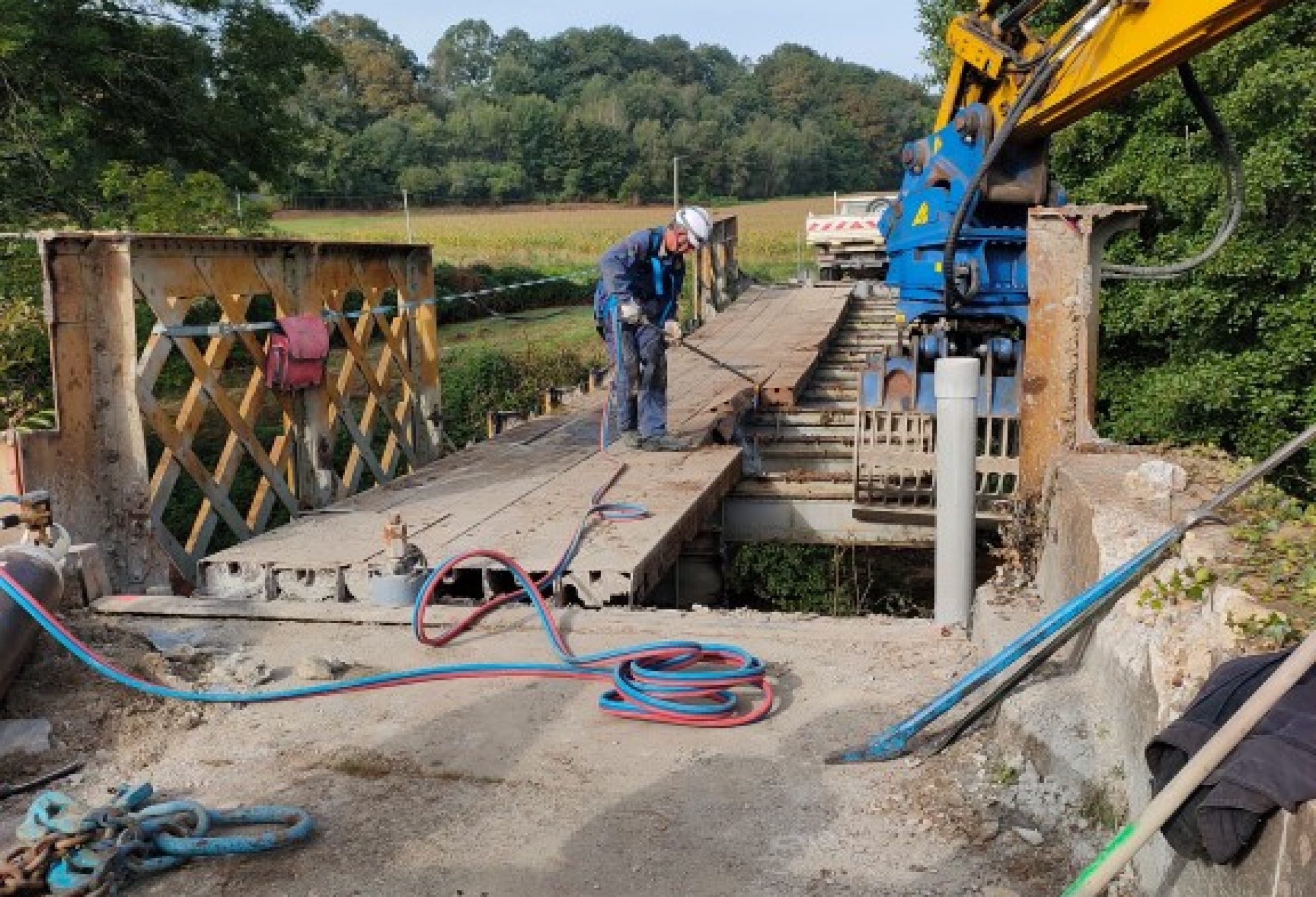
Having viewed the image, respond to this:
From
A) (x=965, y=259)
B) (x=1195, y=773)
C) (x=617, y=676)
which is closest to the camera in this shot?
(x=1195, y=773)

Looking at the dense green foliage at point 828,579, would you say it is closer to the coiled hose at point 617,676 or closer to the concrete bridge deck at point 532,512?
the concrete bridge deck at point 532,512

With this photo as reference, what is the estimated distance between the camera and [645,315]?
8430 millimetres

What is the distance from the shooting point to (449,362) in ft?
60.5

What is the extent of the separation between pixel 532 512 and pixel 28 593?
2.88m

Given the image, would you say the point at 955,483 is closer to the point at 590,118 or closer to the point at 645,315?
the point at 645,315

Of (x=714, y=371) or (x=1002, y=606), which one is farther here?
(x=714, y=371)

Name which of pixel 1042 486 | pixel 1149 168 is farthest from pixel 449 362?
pixel 1042 486

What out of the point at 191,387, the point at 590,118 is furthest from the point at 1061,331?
the point at 590,118

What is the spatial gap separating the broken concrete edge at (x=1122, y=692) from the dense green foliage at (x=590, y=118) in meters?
50.3

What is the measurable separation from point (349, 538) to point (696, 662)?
2457 mm

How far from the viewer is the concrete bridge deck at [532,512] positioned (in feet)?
18.4

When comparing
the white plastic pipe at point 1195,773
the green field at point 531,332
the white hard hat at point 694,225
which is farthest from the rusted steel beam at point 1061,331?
the green field at point 531,332

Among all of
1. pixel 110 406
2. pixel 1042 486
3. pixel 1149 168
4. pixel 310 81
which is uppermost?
pixel 310 81

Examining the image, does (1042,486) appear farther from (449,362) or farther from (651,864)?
(449,362)
